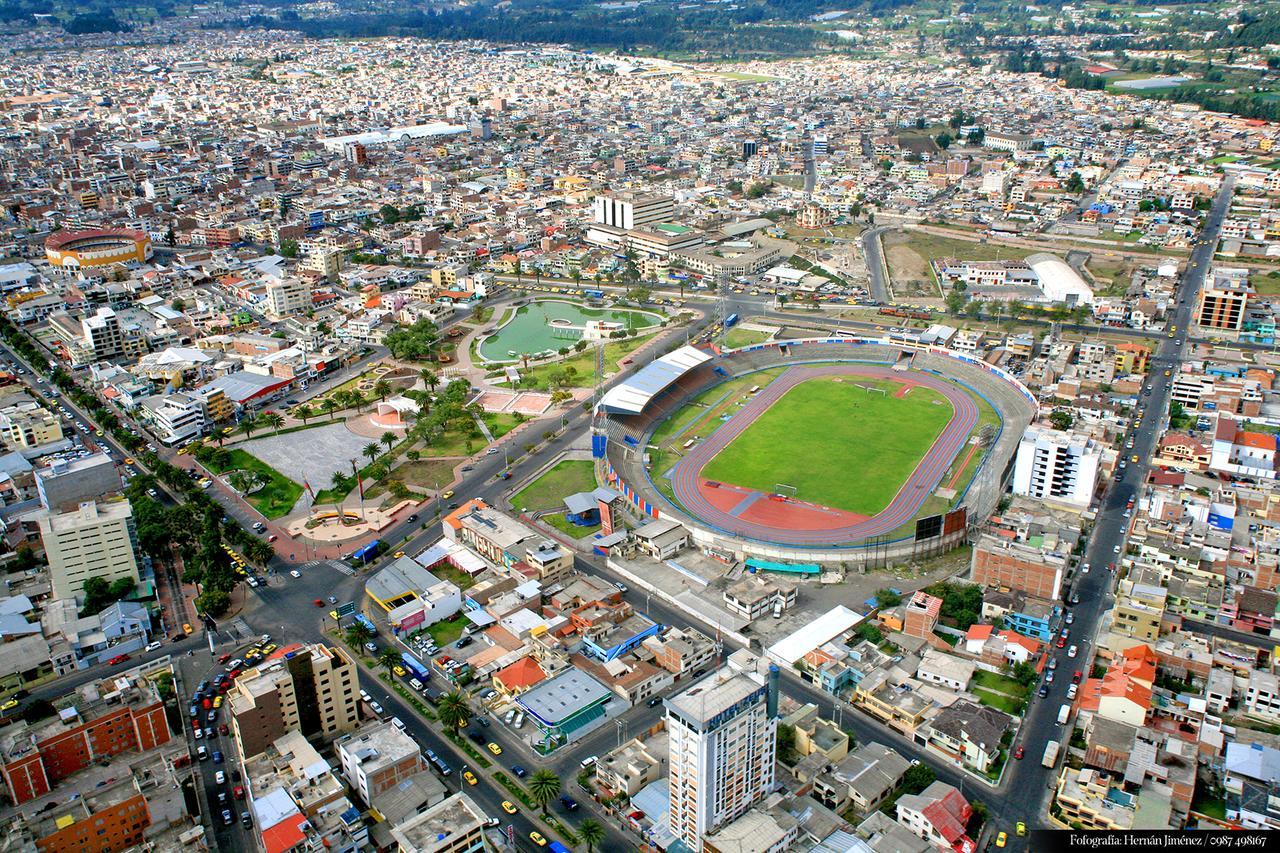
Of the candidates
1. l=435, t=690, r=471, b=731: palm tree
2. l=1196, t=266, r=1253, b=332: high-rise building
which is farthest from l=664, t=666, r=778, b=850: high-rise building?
l=1196, t=266, r=1253, b=332: high-rise building

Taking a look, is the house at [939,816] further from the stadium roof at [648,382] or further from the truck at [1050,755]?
the stadium roof at [648,382]

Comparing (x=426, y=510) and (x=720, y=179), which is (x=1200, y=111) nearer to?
(x=720, y=179)

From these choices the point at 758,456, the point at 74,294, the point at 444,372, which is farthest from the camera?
the point at 74,294

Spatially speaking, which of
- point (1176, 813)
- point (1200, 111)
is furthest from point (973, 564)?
point (1200, 111)

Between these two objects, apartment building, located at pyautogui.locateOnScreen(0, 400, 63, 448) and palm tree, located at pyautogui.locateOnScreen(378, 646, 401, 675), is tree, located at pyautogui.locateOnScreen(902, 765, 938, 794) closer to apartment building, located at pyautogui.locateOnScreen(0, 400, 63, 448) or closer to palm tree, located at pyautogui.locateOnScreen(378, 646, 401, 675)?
palm tree, located at pyautogui.locateOnScreen(378, 646, 401, 675)

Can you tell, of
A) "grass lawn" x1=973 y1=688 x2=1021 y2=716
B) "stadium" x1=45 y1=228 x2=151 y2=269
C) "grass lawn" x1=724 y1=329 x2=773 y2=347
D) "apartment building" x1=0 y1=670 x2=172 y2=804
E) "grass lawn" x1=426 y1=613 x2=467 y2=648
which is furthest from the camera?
"stadium" x1=45 y1=228 x2=151 y2=269

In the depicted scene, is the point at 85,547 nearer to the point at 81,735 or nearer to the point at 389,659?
the point at 81,735
